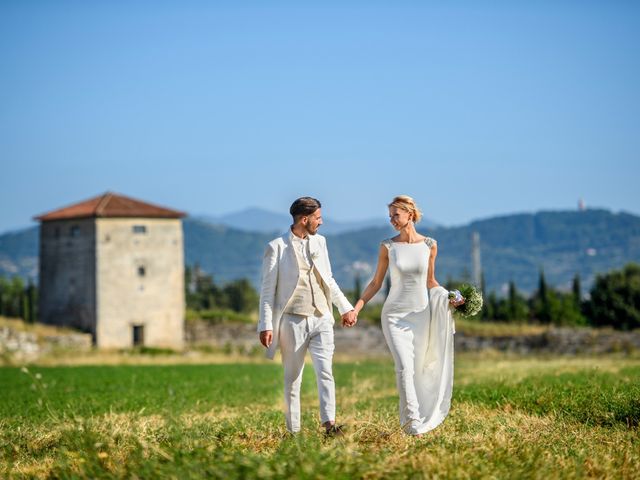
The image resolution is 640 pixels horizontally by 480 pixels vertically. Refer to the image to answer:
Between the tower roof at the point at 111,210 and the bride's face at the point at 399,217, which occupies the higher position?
the tower roof at the point at 111,210

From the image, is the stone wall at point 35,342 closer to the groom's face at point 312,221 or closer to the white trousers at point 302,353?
the white trousers at point 302,353

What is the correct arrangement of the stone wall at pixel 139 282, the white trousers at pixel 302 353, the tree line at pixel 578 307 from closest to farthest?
the white trousers at pixel 302 353, the stone wall at pixel 139 282, the tree line at pixel 578 307

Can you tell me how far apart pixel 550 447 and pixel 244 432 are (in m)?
2.85

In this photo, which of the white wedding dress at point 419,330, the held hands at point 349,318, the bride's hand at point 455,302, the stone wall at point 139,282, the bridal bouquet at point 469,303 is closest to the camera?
the white wedding dress at point 419,330

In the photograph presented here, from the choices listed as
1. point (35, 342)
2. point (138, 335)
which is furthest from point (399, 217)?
point (138, 335)

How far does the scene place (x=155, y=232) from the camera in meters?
53.1

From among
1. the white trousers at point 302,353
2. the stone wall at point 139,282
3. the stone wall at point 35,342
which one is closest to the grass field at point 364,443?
the white trousers at point 302,353

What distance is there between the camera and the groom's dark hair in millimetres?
9352

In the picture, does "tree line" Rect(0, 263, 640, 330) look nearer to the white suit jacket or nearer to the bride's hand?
the bride's hand

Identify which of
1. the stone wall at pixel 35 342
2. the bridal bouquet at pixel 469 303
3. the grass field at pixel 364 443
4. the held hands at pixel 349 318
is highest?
the bridal bouquet at pixel 469 303

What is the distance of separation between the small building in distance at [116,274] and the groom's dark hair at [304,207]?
4261cm

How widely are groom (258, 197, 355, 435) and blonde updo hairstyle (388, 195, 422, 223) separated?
2.33 feet

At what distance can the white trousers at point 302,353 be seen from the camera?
9.20 metres

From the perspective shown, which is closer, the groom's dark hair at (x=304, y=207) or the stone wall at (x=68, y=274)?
the groom's dark hair at (x=304, y=207)
